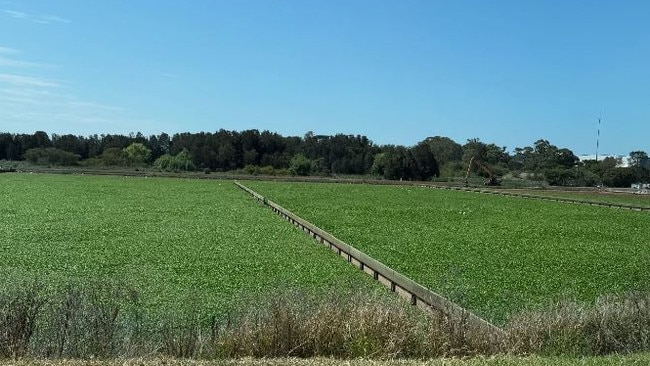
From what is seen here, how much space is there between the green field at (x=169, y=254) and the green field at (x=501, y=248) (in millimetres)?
2198

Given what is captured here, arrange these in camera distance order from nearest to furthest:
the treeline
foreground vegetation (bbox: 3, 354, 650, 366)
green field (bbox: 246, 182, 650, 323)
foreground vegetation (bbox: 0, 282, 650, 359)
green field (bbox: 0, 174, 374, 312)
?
1. foreground vegetation (bbox: 3, 354, 650, 366)
2. foreground vegetation (bbox: 0, 282, 650, 359)
3. green field (bbox: 0, 174, 374, 312)
4. green field (bbox: 246, 182, 650, 323)
5. the treeline

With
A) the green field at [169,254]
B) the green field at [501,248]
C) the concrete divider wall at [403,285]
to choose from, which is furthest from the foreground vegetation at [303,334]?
the green field at [169,254]

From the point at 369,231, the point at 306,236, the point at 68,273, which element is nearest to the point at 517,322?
the point at 68,273

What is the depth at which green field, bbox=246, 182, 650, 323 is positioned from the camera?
1473cm

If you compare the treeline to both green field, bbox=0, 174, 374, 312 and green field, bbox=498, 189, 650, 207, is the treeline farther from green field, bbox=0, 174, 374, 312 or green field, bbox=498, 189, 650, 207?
green field, bbox=0, 174, 374, 312

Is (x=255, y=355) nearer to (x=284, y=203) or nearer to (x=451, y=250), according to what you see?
(x=451, y=250)

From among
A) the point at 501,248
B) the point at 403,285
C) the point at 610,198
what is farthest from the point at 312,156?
the point at 403,285

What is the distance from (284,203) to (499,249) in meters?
22.0

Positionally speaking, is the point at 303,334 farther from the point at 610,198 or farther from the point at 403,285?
the point at 610,198

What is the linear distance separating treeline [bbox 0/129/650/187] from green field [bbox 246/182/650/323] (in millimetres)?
78788

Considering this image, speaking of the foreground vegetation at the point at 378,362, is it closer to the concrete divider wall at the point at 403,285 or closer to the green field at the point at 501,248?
the concrete divider wall at the point at 403,285

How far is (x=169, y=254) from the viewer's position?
18516 mm

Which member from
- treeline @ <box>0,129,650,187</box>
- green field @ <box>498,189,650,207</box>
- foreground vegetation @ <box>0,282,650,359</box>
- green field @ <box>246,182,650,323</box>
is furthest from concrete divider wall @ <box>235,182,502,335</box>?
treeline @ <box>0,129,650,187</box>

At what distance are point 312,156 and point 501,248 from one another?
456 feet
